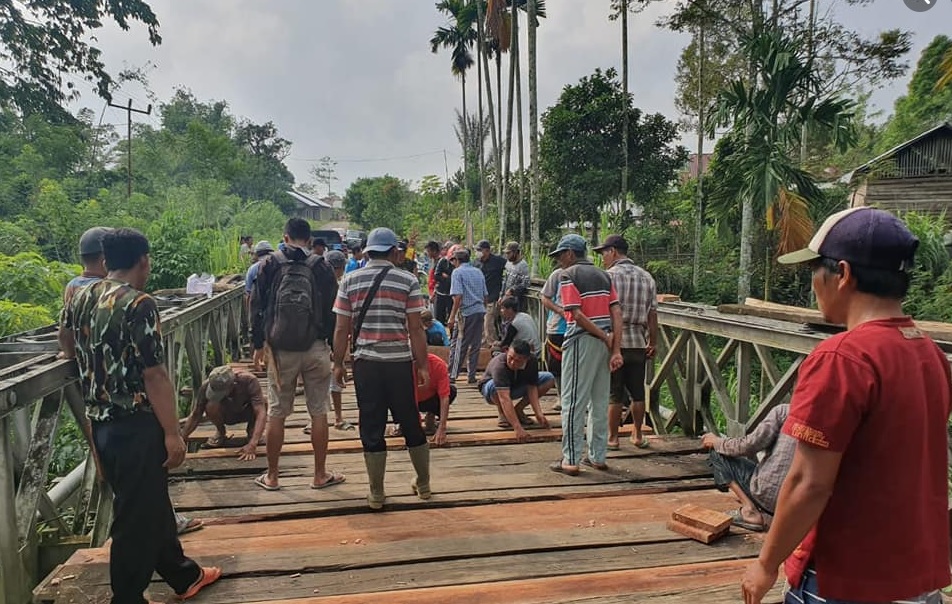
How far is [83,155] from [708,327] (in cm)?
2660

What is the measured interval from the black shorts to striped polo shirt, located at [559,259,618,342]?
1.64ft

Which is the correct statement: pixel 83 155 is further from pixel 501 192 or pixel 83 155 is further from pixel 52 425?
pixel 52 425

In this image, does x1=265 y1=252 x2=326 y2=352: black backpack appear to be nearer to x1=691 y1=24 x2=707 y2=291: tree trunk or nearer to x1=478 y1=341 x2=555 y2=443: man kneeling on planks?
x1=478 y1=341 x2=555 y2=443: man kneeling on planks

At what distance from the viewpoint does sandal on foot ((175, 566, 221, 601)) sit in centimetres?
266

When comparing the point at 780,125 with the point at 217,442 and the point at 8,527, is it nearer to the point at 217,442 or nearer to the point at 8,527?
the point at 217,442

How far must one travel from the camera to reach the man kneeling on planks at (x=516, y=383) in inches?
198

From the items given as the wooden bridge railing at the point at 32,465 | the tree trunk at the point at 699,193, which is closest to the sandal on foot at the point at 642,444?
the wooden bridge railing at the point at 32,465

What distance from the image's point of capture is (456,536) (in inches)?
129

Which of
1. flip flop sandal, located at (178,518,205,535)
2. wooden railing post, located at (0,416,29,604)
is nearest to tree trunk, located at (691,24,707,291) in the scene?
flip flop sandal, located at (178,518,205,535)

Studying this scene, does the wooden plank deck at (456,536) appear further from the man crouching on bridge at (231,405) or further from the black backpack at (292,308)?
the black backpack at (292,308)

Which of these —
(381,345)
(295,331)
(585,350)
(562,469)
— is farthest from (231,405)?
(585,350)

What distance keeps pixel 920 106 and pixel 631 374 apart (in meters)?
32.2

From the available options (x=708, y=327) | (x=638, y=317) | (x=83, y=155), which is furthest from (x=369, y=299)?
(x=83, y=155)

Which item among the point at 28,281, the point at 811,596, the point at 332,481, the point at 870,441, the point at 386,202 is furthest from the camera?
the point at 386,202
